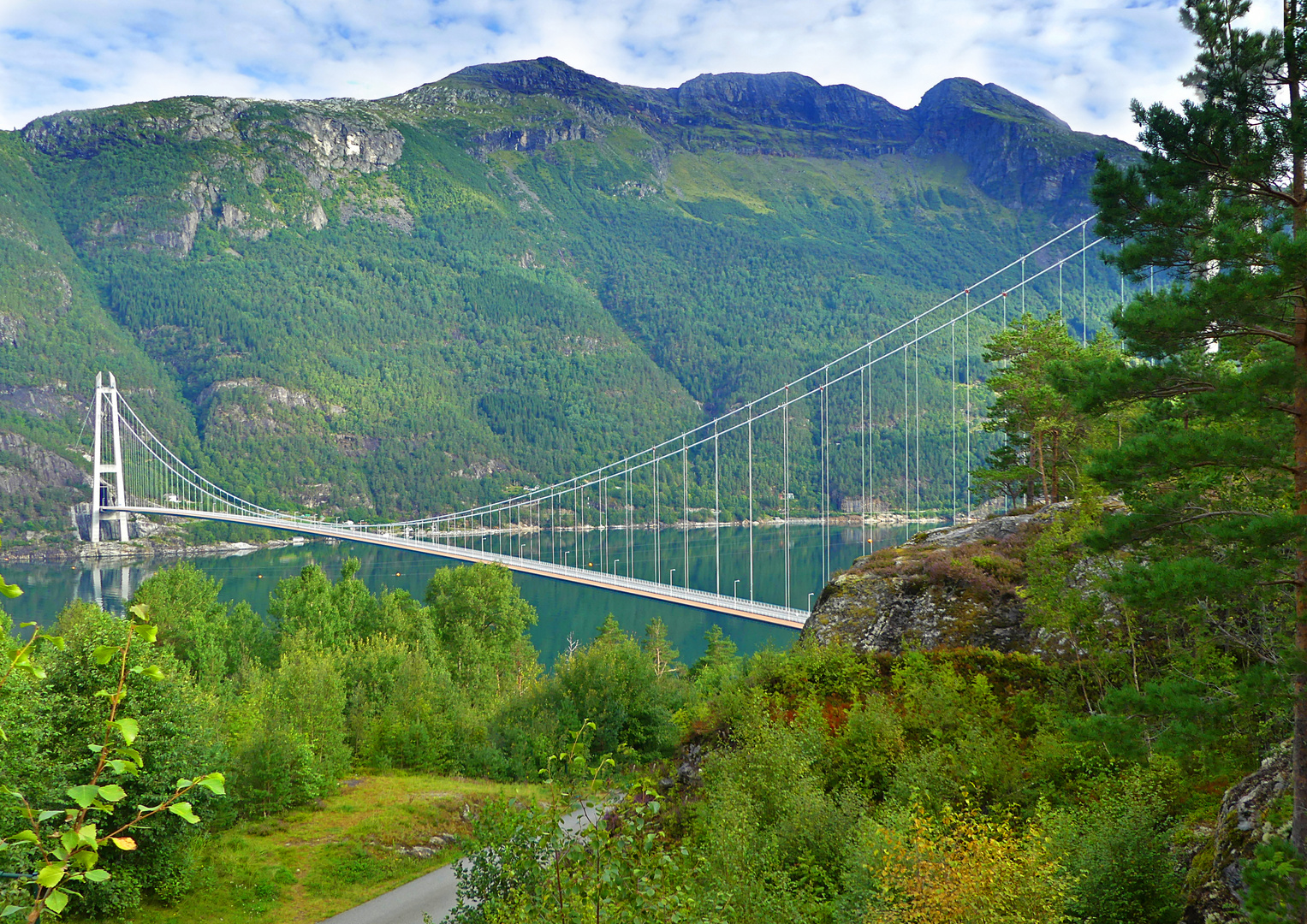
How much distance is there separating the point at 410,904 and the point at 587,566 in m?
39.2

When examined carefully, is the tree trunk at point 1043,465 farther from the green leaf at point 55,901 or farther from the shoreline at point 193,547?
the shoreline at point 193,547

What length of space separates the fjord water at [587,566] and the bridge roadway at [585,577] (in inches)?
83.1

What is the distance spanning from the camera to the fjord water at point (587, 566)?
46250mm

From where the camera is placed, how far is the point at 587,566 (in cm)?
5019

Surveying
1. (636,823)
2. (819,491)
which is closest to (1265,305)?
(636,823)

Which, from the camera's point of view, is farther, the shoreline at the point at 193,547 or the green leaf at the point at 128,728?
the shoreline at the point at 193,547

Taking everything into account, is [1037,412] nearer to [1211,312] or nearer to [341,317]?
[1211,312]

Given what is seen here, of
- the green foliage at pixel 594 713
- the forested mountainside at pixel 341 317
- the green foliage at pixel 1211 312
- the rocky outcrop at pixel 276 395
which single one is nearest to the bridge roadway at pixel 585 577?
the green foliage at pixel 594 713

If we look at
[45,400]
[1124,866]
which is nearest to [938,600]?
[1124,866]

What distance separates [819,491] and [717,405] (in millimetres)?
59842

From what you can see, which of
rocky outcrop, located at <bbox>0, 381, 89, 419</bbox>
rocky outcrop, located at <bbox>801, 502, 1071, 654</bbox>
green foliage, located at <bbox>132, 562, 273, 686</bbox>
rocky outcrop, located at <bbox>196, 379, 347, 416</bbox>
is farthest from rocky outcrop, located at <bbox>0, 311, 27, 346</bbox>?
rocky outcrop, located at <bbox>801, 502, 1071, 654</bbox>

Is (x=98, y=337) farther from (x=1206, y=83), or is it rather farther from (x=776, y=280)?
(x=1206, y=83)

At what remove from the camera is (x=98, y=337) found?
4761 inches

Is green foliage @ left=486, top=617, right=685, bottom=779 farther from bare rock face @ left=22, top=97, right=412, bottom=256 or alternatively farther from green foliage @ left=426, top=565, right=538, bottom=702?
bare rock face @ left=22, top=97, right=412, bottom=256
